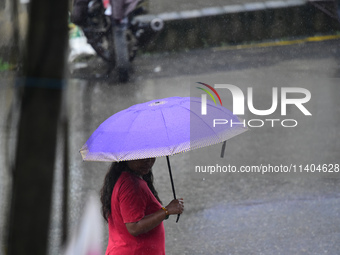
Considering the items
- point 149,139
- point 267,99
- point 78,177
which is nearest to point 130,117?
point 149,139

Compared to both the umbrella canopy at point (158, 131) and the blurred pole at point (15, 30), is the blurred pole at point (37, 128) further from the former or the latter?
the umbrella canopy at point (158, 131)

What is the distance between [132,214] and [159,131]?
429 millimetres

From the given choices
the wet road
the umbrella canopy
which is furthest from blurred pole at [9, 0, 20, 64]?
the wet road

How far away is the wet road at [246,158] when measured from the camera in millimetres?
5773

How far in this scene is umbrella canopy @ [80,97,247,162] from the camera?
339cm

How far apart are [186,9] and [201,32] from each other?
836 millimetres

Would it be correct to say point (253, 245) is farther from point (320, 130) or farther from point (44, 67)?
point (44, 67)

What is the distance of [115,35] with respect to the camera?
1093cm

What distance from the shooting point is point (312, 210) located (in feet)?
20.2

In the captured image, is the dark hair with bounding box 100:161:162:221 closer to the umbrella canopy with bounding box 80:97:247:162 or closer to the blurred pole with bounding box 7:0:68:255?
the umbrella canopy with bounding box 80:97:247:162

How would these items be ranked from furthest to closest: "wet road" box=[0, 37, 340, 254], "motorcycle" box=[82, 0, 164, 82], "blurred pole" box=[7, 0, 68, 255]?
"motorcycle" box=[82, 0, 164, 82], "wet road" box=[0, 37, 340, 254], "blurred pole" box=[7, 0, 68, 255]

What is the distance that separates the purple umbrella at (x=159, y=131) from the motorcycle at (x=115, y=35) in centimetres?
733

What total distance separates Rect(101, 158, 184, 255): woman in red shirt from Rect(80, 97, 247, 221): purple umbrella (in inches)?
5.7

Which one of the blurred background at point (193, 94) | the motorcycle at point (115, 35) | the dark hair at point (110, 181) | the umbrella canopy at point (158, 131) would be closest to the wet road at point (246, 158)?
the blurred background at point (193, 94)
